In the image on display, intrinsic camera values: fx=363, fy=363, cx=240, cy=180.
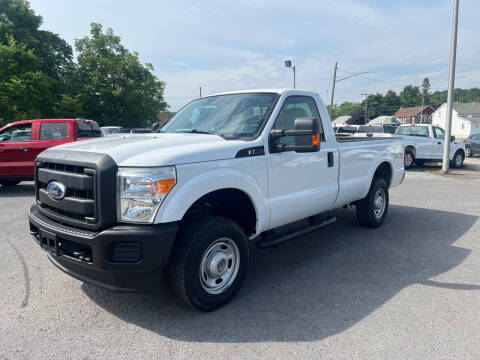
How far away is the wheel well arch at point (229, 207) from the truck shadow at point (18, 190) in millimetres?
7453

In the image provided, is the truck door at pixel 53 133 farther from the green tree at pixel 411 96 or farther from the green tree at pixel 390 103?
the green tree at pixel 411 96

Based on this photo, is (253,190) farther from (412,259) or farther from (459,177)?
(459,177)

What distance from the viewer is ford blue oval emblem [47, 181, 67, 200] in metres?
3.05

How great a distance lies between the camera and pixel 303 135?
3428mm

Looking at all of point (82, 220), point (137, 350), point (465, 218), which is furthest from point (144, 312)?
point (465, 218)

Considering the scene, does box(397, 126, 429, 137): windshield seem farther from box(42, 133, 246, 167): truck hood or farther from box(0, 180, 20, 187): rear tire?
box(0, 180, 20, 187): rear tire

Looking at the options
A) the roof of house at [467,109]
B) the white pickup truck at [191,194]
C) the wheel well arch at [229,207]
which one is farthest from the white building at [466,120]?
the wheel well arch at [229,207]

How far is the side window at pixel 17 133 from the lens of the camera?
9.35 meters

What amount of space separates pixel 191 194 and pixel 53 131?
26.1ft

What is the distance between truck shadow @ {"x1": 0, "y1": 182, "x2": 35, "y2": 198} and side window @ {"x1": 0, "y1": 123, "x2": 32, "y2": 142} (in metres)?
1.36

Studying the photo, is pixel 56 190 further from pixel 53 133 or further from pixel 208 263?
pixel 53 133

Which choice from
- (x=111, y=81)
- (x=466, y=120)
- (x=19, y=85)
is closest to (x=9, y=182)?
(x=19, y=85)

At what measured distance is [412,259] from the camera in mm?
4586

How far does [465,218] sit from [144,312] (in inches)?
242
